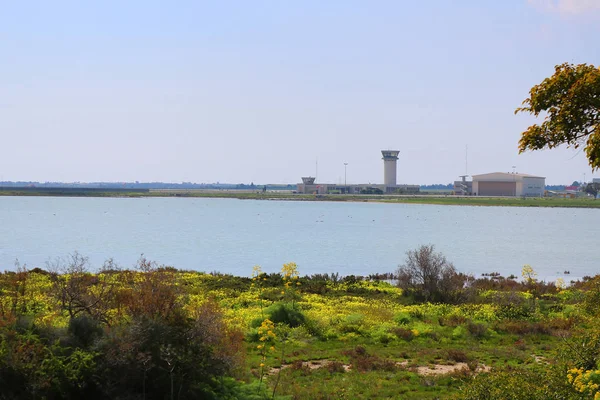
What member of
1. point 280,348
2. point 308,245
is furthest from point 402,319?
point 308,245

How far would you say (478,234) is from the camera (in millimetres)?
89812

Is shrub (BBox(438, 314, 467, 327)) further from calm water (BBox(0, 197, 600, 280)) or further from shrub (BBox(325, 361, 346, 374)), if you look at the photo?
calm water (BBox(0, 197, 600, 280))

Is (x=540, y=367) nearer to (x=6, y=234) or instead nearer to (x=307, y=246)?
(x=307, y=246)

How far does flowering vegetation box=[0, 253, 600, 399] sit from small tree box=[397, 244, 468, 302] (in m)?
2.72

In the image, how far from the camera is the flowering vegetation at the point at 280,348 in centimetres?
1111

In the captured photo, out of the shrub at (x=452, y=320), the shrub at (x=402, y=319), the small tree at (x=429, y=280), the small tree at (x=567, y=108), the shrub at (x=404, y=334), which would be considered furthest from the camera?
the small tree at (x=429, y=280)

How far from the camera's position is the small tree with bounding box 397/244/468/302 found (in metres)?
31.1

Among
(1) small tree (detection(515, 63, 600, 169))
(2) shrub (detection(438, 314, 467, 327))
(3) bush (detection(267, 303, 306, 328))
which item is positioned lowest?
(2) shrub (detection(438, 314, 467, 327))

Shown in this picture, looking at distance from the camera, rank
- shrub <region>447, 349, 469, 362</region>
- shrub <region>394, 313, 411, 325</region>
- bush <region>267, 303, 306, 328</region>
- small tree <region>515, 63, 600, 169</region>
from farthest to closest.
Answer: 1. shrub <region>394, 313, 411, 325</region>
2. bush <region>267, 303, 306, 328</region>
3. shrub <region>447, 349, 469, 362</region>
4. small tree <region>515, 63, 600, 169</region>

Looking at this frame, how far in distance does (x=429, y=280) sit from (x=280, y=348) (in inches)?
573

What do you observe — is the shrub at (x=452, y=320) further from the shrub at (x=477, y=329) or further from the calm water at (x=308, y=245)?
the calm water at (x=308, y=245)

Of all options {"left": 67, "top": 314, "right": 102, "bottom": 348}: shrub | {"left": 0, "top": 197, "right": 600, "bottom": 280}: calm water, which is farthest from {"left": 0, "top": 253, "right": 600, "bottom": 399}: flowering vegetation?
{"left": 0, "top": 197, "right": 600, "bottom": 280}: calm water

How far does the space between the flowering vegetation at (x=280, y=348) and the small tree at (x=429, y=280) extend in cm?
272

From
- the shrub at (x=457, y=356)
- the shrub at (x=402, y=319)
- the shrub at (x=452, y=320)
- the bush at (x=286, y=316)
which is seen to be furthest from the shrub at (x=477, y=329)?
the bush at (x=286, y=316)
